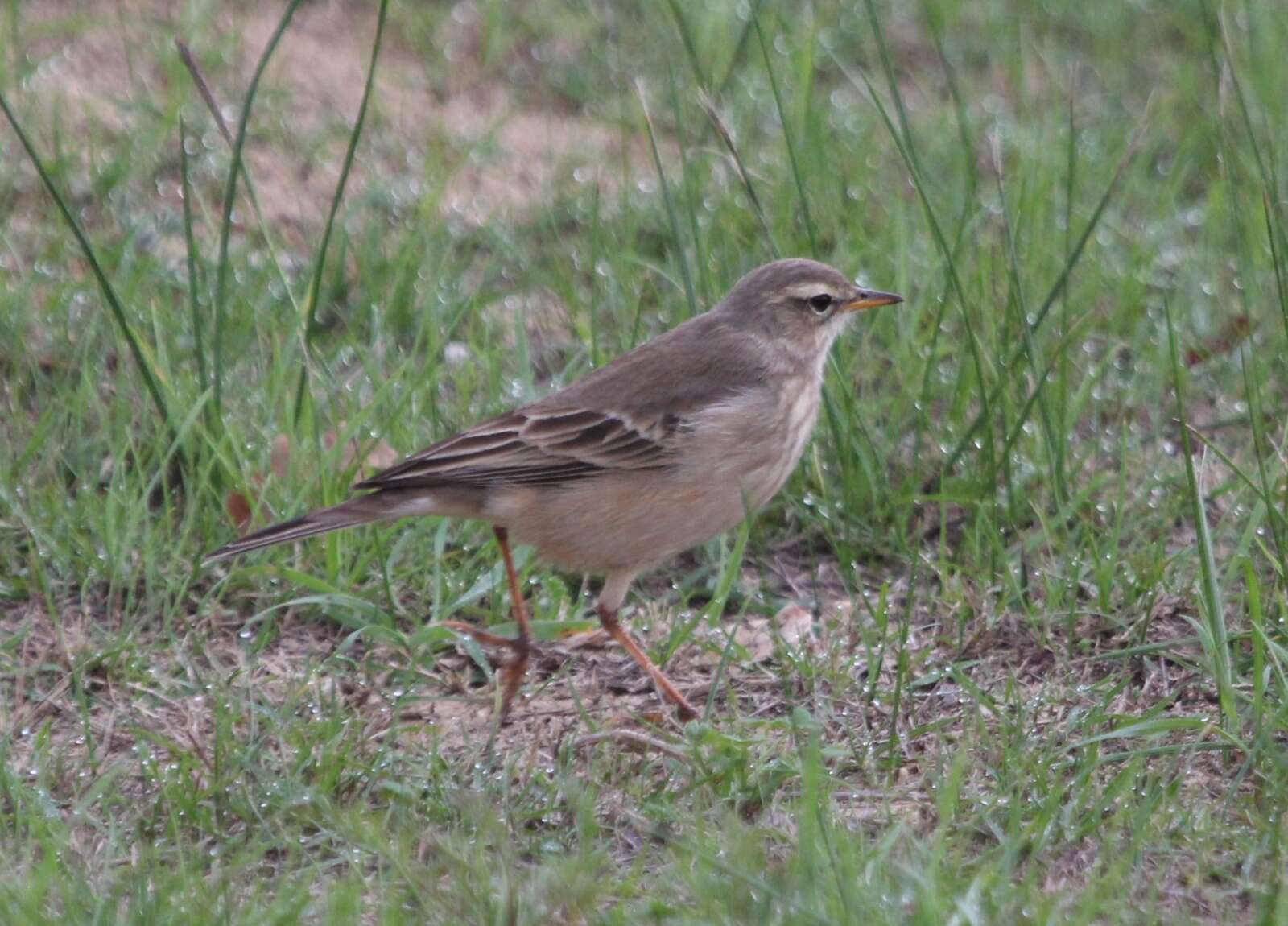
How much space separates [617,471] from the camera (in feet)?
18.7

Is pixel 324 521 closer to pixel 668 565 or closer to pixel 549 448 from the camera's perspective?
pixel 549 448

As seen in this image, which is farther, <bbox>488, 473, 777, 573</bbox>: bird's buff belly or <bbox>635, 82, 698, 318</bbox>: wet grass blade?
<bbox>635, 82, 698, 318</bbox>: wet grass blade

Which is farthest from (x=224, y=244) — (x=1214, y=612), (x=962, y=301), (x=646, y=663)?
(x=1214, y=612)

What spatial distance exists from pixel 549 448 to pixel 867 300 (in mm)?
1348

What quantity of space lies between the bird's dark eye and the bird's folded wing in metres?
0.77

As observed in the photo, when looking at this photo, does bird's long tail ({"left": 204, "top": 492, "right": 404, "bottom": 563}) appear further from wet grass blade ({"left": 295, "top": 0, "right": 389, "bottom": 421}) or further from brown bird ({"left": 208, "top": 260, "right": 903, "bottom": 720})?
wet grass blade ({"left": 295, "top": 0, "right": 389, "bottom": 421})

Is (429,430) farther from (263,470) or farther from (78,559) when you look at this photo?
(78,559)

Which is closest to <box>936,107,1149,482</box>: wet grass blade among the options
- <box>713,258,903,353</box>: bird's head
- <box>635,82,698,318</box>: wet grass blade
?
<box>713,258,903,353</box>: bird's head

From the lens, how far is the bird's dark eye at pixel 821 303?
6.23 m

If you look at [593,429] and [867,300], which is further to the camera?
[867,300]

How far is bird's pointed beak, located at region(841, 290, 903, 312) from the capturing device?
6.33 metres

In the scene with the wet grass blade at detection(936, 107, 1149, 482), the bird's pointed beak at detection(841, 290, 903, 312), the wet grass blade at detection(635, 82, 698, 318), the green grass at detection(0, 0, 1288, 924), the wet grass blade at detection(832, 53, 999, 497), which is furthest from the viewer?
the bird's pointed beak at detection(841, 290, 903, 312)

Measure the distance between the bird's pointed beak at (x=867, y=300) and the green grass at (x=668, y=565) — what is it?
0.28 m

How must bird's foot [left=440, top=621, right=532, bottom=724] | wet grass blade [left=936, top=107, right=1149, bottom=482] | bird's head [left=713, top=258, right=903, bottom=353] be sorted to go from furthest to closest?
1. bird's head [left=713, top=258, right=903, bottom=353]
2. wet grass blade [left=936, top=107, right=1149, bottom=482]
3. bird's foot [left=440, top=621, right=532, bottom=724]
